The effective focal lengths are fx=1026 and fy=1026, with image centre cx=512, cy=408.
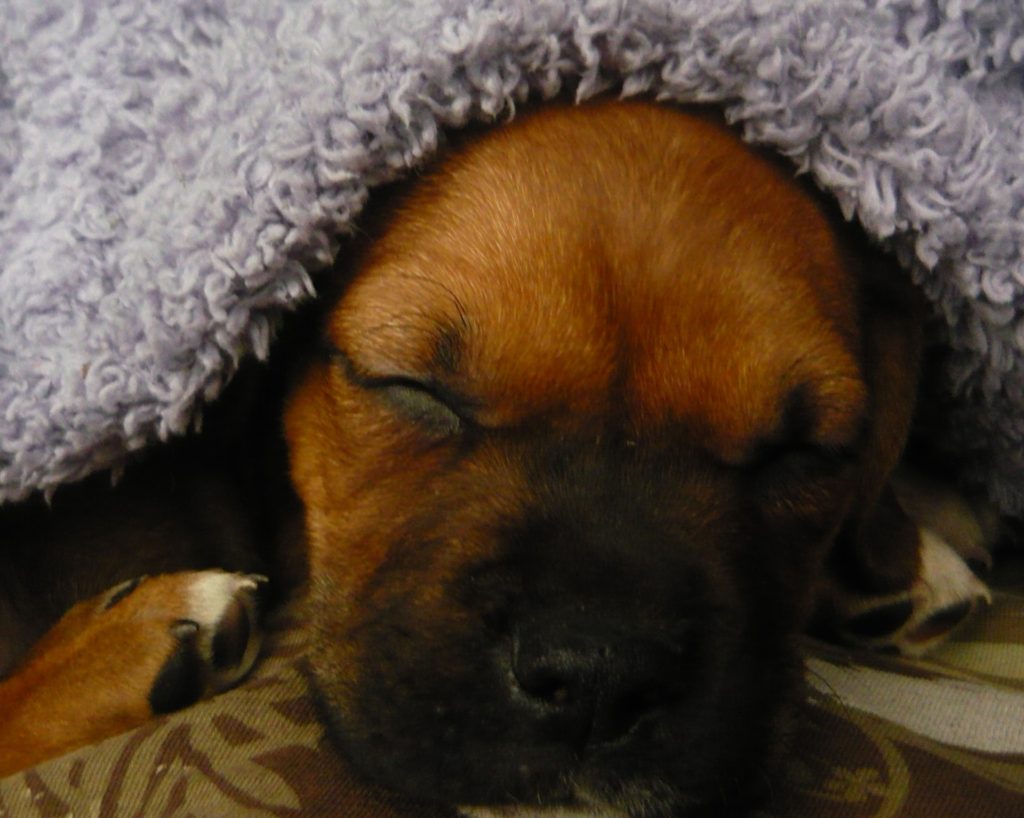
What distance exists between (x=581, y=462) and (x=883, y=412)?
1.91ft

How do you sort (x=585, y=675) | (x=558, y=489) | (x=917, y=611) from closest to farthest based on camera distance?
1. (x=585, y=675)
2. (x=558, y=489)
3. (x=917, y=611)

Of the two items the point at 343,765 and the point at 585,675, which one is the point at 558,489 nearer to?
the point at 585,675

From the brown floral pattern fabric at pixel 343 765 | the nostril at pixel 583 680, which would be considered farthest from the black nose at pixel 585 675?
the brown floral pattern fabric at pixel 343 765

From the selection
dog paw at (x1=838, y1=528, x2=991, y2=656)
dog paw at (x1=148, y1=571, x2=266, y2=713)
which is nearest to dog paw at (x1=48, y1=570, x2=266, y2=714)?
dog paw at (x1=148, y1=571, x2=266, y2=713)

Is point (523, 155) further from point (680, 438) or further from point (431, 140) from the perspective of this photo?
Result: point (680, 438)

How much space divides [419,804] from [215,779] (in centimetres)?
20

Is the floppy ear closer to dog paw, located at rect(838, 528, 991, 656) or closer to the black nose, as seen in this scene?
dog paw, located at rect(838, 528, 991, 656)

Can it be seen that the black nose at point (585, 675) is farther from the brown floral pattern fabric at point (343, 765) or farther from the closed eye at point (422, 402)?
the closed eye at point (422, 402)

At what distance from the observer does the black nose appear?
3.13ft

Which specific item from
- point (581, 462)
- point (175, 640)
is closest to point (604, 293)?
point (581, 462)

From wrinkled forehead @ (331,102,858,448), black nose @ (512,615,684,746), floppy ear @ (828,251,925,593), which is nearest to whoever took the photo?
black nose @ (512,615,684,746)

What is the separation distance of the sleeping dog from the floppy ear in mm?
80

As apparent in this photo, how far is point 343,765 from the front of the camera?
1.05 m

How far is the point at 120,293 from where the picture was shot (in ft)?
3.85
